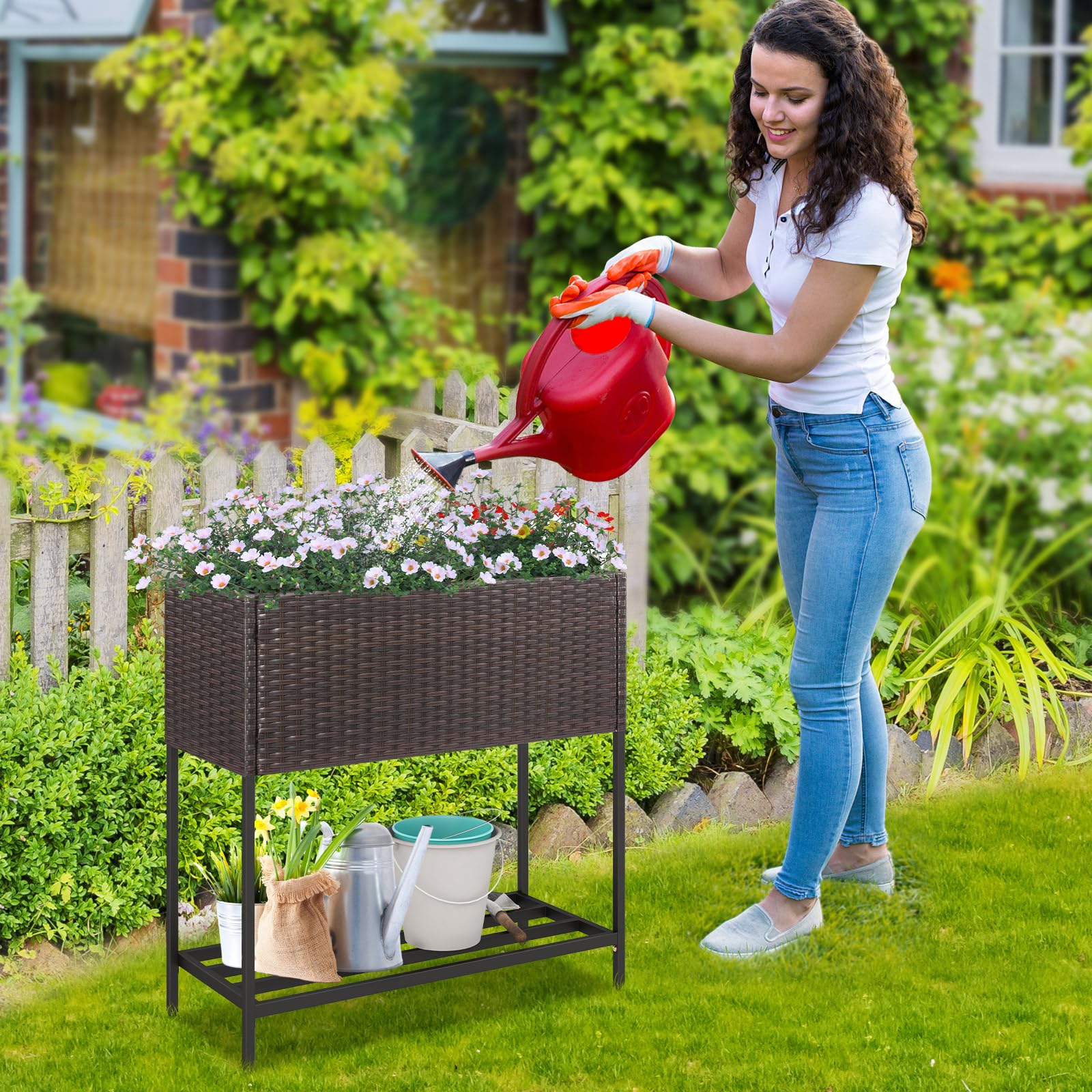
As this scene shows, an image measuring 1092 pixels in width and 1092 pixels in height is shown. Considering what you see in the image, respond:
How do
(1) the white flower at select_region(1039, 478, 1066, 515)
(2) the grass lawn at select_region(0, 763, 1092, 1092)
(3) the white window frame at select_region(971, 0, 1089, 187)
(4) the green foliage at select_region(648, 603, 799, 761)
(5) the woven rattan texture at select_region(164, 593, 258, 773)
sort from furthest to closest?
1. (3) the white window frame at select_region(971, 0, 1089, 187)
2. (1) the white flower at select_region(1039, 478, 1066, 515)
3. (4) the green foliage at select_region(648, 603, 799, 761)
4. (2) the grass lawn at select_region(0, 763, 1092, 1092)
5. (5) the woven rattan texture at select_region(164, 593, 258, 773)

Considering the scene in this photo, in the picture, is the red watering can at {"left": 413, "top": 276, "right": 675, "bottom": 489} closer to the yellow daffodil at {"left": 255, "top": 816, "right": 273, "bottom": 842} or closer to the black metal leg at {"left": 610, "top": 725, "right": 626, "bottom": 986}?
the black metal leg at {"left": 610, "top": 725, "right": 626, "bottom": 986}

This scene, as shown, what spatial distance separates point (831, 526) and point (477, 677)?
68 cm

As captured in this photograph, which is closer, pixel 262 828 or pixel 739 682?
pixel 262 828

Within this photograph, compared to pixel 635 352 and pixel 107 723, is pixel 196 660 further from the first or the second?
pixel 635 352

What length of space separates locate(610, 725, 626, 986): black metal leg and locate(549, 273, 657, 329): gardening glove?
0.70 meters

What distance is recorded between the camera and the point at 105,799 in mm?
3025

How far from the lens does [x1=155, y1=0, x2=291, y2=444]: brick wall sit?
5.66 meters

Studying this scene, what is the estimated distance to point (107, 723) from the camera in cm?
308

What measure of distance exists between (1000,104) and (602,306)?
535 cm

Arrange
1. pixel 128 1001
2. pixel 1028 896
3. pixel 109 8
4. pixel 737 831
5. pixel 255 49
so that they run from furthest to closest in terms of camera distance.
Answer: pixel 109 8
pixel 255 49
pixel 737 831
pixel 1028 896
pixel 128 1001

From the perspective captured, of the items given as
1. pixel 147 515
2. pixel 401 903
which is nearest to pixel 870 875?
pixel 401 903

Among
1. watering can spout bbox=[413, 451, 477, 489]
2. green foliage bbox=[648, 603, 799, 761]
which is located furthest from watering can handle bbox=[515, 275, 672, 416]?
green foliage bbox=[648, 603, 799, 761]

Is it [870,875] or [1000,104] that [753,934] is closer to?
[870,875]

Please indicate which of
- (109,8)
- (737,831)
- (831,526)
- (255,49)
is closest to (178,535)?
(831,526)
